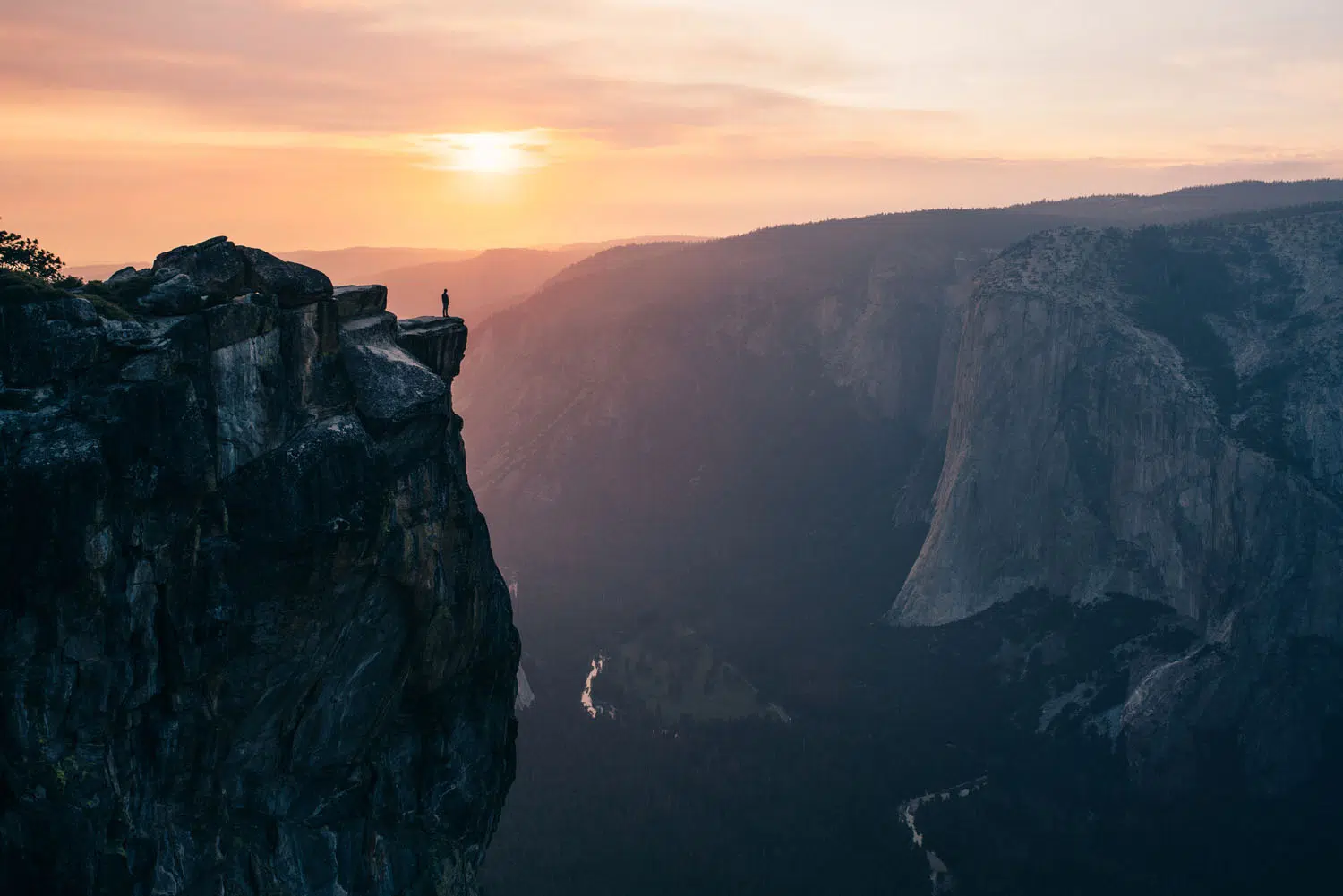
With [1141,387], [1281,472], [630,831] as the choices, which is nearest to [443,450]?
[630,831]

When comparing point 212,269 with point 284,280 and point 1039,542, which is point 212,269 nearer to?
point 284,280

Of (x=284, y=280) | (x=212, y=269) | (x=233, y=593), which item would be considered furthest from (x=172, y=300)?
(x=233, y=593)

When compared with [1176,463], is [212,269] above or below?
above

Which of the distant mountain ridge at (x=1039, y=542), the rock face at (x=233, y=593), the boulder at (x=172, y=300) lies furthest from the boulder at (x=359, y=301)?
the distant mountain ridge at (x=1039, y=542)

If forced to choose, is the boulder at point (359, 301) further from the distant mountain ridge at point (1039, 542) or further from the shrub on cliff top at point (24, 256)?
the distant mountain ridge at point (1039, 542)

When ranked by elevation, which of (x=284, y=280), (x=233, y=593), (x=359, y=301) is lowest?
(x=233, y=593)

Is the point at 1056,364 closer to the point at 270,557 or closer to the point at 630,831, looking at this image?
the point at 630,831

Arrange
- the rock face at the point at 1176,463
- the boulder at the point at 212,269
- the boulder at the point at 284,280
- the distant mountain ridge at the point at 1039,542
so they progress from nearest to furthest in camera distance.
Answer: the boulder at the point at 212,269
the boulder at the point at 284,280
the distant mountain ridge at the point at 1039,542
the rock face at the point at 1176,463
